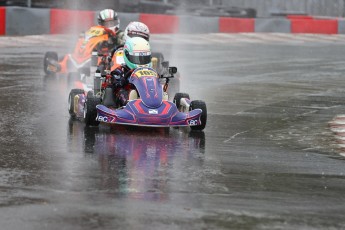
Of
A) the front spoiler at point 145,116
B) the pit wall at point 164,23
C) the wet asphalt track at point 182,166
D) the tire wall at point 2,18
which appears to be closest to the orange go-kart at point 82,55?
the wet asphalt track at point 182,166

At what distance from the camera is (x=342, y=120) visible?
12188 millimetres

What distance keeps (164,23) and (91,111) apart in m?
18.1

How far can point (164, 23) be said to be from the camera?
28.7 m

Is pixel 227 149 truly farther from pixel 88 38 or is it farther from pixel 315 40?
pixel 315 40

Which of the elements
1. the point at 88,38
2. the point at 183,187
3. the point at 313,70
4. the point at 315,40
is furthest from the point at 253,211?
the point at 315,40

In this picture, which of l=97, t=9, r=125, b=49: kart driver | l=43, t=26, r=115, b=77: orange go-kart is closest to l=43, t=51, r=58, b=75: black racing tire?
l=43, t=26, r=115, b=77: orange go-kart

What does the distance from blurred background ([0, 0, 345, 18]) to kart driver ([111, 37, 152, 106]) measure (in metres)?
13.9

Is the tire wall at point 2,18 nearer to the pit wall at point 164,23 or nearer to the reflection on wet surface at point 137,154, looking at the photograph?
the pit wall at point 164,23

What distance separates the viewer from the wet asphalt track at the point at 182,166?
22.1 feet

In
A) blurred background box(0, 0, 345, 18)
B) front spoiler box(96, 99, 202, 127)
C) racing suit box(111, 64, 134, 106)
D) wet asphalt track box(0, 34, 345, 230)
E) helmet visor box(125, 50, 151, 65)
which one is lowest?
wet asphalt track box(0, 34, 345, 230)

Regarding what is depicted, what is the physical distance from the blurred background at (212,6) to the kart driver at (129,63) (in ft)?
45.5

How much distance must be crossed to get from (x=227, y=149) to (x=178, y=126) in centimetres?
136

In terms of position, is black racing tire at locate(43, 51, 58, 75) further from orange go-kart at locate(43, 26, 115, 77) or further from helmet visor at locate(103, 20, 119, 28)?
helmet visor at locate(103, 20, 119, 28)

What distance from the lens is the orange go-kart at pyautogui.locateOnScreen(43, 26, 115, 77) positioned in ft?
55.7
